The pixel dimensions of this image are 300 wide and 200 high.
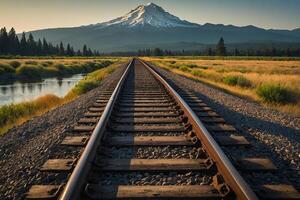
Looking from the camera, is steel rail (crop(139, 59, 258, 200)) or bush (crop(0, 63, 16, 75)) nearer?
steel rail (crop(139, 59, 258, 200))

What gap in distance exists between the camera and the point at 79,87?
47.9 feet

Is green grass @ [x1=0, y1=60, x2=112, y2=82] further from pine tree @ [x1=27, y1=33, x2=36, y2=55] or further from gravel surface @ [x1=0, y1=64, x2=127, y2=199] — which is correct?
pine tree @ [x1=27, y1=33, x2=36, y2=55]

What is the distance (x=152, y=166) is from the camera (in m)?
3.94

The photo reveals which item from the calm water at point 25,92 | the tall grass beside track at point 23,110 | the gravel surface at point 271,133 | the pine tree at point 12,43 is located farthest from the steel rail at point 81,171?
the pine tree at point 12,43

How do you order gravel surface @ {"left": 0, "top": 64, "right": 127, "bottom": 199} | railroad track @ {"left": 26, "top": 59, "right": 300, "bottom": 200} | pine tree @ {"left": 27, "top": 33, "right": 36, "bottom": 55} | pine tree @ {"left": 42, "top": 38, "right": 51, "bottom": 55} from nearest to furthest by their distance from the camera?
railroad track @ {"left": 26, "top": 59, "right": 300, "bottom": 200}, gravel surface @ {"left": 0, "top": 64, "right": 127, "bottom": 199}, pine tree @ {"left": 27, "top": 33, "right": 36, "bottom": 55}, pine tree @ {"left": 42, "top": 38, "right": 51, "bottom": 55}

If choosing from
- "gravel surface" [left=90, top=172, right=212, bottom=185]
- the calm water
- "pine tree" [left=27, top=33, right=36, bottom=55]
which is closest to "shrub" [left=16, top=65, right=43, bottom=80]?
the calm water

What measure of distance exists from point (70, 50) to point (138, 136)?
143 m

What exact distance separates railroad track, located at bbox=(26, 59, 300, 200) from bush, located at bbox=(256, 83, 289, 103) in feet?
19.7

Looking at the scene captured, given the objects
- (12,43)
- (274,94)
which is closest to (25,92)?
(274,94)

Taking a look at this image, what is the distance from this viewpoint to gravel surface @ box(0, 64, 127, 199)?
370 centimetres

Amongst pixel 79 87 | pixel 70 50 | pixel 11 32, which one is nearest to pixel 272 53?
pixel 70 50

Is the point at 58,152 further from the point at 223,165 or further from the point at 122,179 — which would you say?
the point at 223,165

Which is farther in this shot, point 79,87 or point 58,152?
point 79,87

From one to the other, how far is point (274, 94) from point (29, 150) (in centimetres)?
895
